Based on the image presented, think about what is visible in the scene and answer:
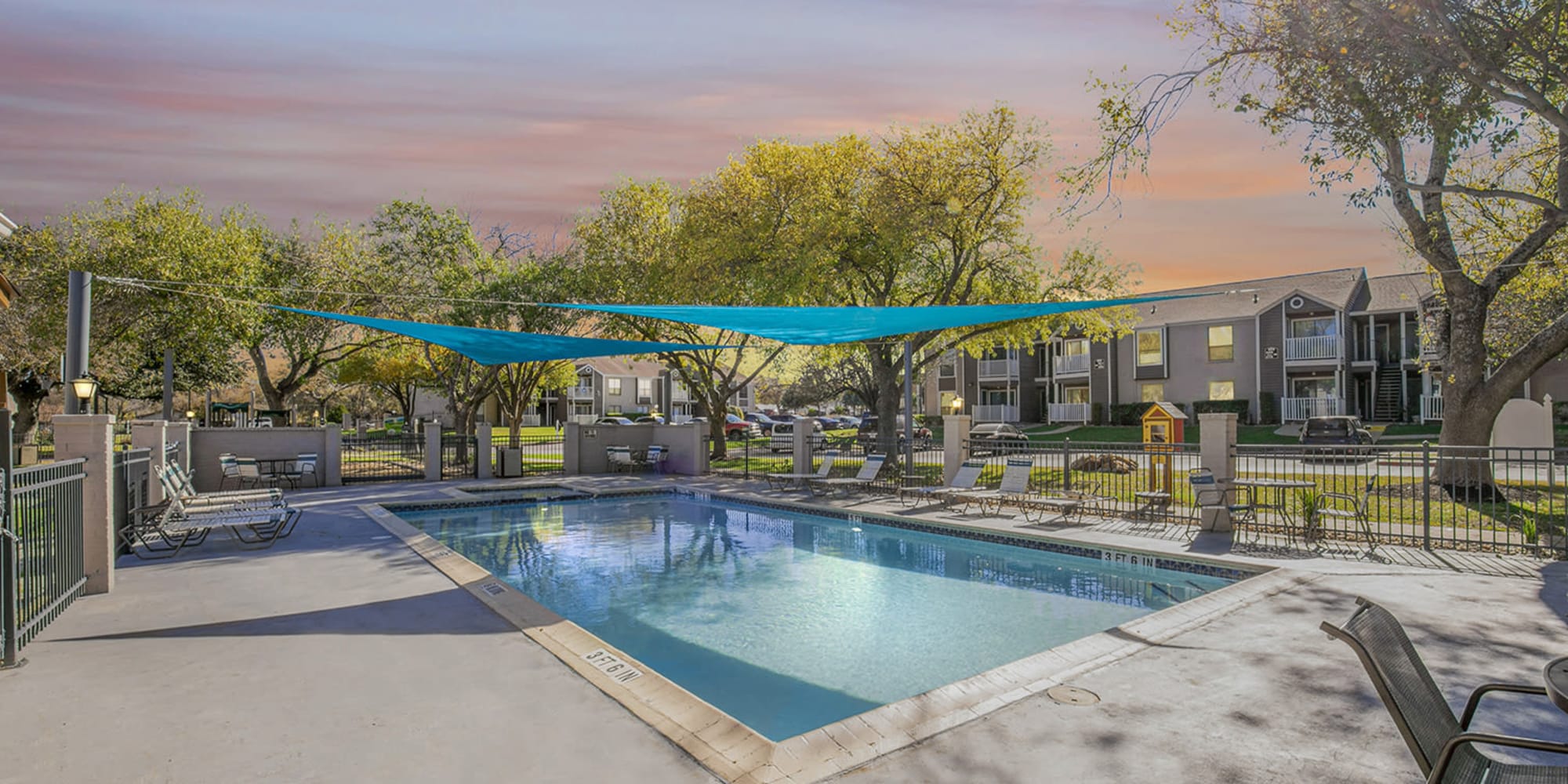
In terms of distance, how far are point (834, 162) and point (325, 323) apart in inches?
717

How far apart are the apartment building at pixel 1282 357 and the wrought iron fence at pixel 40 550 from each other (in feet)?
92.7

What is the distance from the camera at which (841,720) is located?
412cm

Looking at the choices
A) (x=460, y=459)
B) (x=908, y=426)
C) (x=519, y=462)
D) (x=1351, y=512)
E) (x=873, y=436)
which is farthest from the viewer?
(x=460, y=459)

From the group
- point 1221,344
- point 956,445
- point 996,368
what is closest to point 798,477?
point 956,445

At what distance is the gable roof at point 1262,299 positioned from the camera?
30.0 meters

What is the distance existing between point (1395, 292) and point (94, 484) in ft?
123

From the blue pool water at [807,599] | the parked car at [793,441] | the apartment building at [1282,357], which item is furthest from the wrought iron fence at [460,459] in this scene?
the apartment building at [1282,357]

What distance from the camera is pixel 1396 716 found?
2.33 metres

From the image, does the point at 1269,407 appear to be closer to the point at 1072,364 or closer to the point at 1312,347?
the point at 1312,347

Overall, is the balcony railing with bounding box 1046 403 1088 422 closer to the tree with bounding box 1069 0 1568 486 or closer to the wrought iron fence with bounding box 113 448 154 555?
the tree with bounding box 1069 0 1568 486

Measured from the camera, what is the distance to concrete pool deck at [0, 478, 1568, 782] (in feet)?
10.8

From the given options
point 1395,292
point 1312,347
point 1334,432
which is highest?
point 1395,292

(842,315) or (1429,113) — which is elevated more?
(1429,113)

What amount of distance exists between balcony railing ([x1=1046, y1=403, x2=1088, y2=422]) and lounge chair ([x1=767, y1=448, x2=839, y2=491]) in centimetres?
2046
